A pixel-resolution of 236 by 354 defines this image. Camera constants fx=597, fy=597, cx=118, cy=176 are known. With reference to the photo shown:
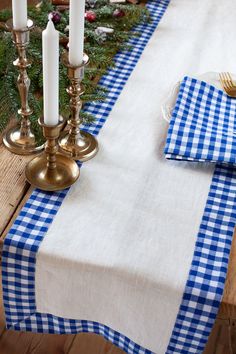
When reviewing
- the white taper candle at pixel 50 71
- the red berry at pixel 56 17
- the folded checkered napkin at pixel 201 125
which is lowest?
the folded checkered napkin at pixel 201 125

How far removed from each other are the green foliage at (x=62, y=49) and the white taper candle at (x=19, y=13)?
0.72 feet

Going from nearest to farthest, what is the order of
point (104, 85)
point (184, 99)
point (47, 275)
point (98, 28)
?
1. point (47, 275)
2. point (184, 99)
3. point (104, 85)
4. point (98, 28)

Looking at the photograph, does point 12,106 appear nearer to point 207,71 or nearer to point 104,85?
point 104,85

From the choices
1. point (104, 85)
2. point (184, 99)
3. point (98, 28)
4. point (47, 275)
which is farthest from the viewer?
point (98, 28)

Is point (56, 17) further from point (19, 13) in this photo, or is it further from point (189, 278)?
point (189, 278)

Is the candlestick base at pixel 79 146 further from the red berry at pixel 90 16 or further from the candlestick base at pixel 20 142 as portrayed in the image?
the red berry at pixel 90 16

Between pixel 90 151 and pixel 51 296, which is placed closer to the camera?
pixel 51 296

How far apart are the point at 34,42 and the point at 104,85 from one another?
21 centimetres

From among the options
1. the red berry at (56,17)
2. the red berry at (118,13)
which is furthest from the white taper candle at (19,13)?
the red berry at (118,13)

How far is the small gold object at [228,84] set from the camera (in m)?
1.40

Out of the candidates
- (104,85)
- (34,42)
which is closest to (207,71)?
(104,85)

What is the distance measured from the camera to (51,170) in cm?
115

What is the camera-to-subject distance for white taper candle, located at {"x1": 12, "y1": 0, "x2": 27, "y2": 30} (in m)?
1.12

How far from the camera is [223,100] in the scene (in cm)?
139
